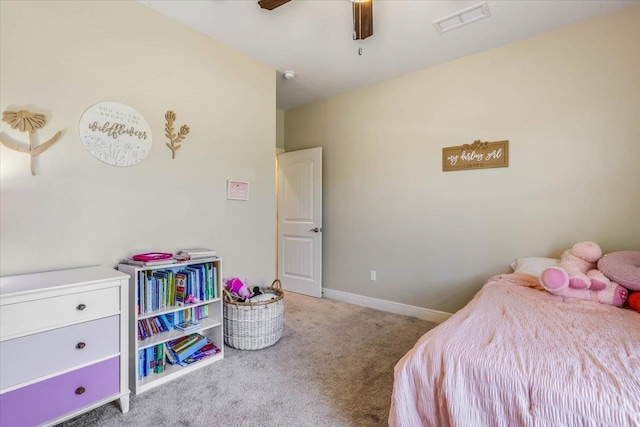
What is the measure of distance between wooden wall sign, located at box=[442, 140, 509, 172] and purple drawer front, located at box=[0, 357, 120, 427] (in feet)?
9.85

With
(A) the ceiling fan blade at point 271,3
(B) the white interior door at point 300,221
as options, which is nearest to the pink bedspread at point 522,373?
(A) the ceiling fan blade at point 271,3

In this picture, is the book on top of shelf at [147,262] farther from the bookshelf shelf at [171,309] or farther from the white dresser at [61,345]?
the bookshelf shelf at [171,309]

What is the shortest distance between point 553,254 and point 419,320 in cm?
133

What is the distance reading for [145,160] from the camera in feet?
7.24

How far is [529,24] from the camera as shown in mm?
2381

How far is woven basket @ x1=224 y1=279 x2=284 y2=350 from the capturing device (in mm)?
2406

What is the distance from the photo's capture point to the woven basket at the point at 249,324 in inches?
94.7

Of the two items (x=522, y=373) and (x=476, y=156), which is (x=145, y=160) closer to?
(x=522, y=373)

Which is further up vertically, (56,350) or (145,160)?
(145,160)

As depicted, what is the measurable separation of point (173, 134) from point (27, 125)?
→ 0.83 m

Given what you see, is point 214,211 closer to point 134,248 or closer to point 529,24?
point 134,248

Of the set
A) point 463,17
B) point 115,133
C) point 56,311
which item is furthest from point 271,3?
point 56,311

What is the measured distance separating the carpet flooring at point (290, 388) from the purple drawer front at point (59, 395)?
174 millimetres

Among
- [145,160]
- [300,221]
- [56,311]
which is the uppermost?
[145,160]
